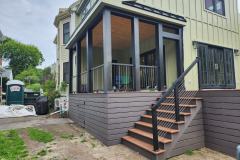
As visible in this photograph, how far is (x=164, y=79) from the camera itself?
274 inches

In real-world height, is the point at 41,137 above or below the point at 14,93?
below

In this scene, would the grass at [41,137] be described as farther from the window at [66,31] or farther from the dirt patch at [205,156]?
the window at [66,31]

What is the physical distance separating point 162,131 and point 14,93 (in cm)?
1197

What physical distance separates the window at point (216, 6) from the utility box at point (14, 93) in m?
12.6

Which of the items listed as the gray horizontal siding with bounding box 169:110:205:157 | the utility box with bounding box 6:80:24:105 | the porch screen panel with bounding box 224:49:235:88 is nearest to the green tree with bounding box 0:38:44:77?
the utility box with bounding box 6:80:24:105

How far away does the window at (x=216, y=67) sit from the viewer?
24.2ft

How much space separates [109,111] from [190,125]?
6.59 ft

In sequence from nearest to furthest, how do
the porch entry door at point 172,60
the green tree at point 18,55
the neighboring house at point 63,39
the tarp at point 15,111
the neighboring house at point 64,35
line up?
the porch entry door at point 172,60 → the tarp at point 15,111 → the neighboring house at point 64,35 → the neighboring house at point 63,39 → the green tree at point 18,55

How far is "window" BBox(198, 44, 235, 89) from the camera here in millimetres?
7387

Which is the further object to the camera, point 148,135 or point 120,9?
point 120,9

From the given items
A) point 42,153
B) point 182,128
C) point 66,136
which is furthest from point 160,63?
point 42,153

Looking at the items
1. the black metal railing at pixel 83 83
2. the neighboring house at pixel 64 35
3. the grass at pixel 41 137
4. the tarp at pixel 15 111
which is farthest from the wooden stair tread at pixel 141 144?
the neighboring house at pixel 64 35

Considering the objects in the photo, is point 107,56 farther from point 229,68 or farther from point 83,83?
point 229,68

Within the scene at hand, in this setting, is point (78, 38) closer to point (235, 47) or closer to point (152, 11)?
point (152, 11)
